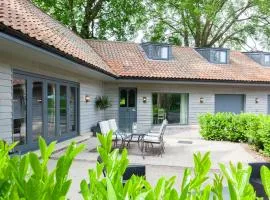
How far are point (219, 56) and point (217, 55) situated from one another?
0.15m

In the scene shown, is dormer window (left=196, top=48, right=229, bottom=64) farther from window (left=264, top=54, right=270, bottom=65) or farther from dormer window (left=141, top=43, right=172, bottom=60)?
window (left=264, top=54, right=270, bottom=65)

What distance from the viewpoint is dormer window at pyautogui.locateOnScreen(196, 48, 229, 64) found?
823 inches

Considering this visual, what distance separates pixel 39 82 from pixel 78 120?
3775mm

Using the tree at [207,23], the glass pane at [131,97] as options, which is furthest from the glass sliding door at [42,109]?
the tree at [207,23]

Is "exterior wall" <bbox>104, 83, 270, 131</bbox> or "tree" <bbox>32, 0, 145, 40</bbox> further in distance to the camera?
"tree" <bbox>32, 0, 145, 40</bbox>

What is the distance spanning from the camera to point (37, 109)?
9.83 m

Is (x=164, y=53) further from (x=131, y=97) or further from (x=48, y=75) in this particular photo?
(x=48, y=75)

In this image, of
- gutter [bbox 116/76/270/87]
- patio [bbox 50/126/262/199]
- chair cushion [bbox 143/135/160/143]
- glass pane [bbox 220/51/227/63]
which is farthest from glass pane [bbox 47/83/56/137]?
glass pane [bbox 220/51/227/63]

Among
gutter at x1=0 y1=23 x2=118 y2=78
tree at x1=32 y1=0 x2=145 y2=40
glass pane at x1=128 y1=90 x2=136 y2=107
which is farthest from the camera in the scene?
tree at x1=32 y1=0 x2=145 y2=40

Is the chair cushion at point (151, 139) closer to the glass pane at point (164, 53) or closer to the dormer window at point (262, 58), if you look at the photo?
the glass pane at point (164, 53)

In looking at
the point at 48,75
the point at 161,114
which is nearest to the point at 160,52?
the point at 161,114

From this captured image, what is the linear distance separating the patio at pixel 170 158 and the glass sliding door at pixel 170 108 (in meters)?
5.68

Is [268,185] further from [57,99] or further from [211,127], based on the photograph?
[211,127]

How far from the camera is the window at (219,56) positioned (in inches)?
826
